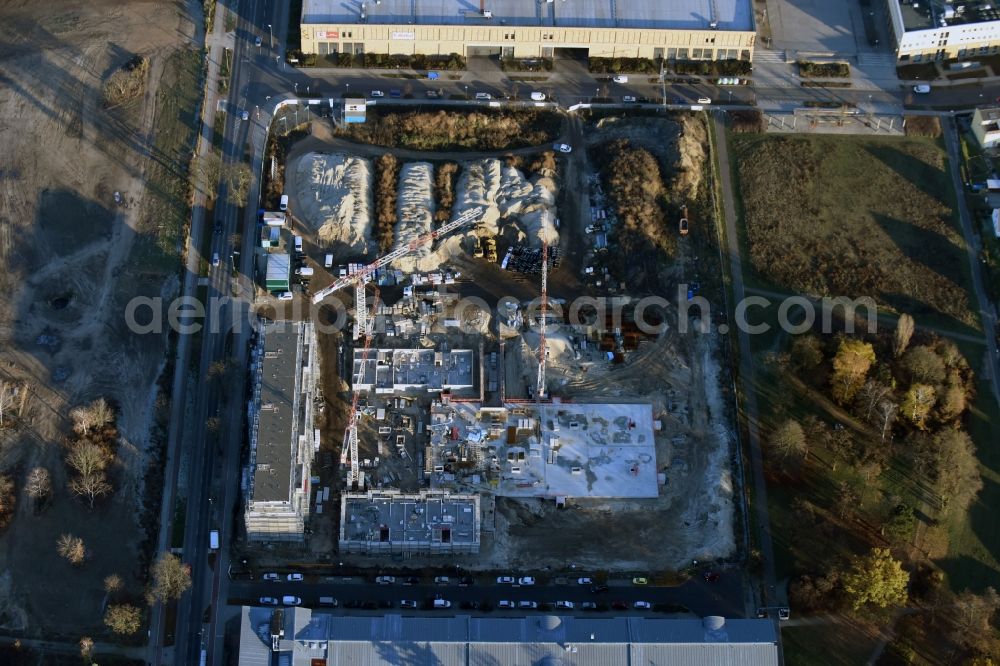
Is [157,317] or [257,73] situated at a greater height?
[257,73]

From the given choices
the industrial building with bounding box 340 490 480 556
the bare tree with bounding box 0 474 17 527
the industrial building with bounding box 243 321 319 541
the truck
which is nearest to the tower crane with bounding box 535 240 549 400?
the industrial building with bounding box 340 490 480 556

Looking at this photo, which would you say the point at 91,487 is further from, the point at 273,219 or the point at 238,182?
the point at 238,182

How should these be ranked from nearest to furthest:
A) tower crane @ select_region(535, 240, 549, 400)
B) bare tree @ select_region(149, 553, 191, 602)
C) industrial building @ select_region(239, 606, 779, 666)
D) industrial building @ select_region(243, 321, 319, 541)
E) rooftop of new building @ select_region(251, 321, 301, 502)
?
industrial building @ select_region(239, 606, 779, 666) < bare tree @ select_region(149, 553, 191, 602) < rooftop of new building @ select_region(251, 321, 301, 502) < industrial building @ select_region(243, 321, 319, 541) < tower crane @ select_region(535, 240, 549, 400)

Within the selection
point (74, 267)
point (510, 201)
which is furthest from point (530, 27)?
point (74, 267)

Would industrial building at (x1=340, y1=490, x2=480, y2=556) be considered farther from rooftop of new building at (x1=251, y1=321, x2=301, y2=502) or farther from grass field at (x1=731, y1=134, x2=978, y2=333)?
grass field at (x1=731, y1=134, x2=978, y2=333)

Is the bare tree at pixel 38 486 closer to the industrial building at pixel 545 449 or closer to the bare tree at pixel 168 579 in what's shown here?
the bare tree at pixel 168 579

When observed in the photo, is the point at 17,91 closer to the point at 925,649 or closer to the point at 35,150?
the point at 35,150

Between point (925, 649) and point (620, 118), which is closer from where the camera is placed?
point (925, 649)

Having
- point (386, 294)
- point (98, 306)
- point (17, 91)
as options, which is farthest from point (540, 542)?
point (17, 91)
